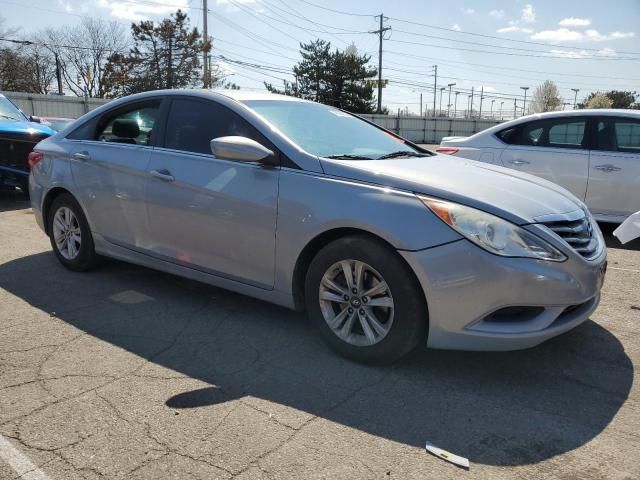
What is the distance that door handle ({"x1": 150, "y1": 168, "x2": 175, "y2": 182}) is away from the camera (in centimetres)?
406

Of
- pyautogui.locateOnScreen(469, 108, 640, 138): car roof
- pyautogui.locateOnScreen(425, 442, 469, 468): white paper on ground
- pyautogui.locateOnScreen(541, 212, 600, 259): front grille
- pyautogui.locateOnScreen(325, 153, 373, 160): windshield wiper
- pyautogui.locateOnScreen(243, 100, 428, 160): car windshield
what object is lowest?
pyautogui.locateOnScreen(425, 442, 469, 468): white paper on ground

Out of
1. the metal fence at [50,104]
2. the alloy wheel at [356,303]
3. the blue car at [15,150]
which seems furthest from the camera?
the metal fence at [50,104]

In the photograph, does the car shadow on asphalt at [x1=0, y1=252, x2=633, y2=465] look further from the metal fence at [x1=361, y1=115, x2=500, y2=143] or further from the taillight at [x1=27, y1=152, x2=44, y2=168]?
the metal fence at [x1=361, y1=115, x2=500, y2=143]

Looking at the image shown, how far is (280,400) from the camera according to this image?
2895mm

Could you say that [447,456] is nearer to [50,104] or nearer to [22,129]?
[22,129]

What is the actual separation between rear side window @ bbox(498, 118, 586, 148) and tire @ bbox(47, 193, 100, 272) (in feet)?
16.8

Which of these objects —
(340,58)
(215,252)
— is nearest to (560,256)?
(215,252)

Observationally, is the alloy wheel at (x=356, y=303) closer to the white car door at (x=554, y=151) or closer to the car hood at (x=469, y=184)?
the car hood at (x=469, y=184)

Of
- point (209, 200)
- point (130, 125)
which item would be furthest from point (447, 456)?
point (130, 125)

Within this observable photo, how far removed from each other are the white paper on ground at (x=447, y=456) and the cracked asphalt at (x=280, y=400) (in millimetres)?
→ 32

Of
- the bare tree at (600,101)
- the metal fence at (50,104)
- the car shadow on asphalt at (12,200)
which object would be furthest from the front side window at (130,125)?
the bare tree at (600,101)

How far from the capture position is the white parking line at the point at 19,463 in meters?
2.27

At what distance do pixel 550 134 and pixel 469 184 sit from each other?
4.32 meters

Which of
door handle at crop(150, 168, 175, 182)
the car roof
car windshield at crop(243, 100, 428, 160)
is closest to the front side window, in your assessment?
door handle at crop(150, 168, 175, 182)
